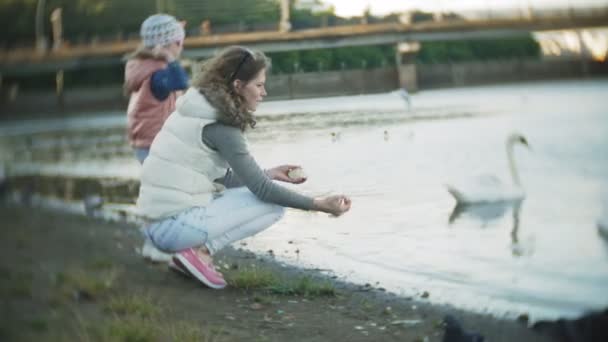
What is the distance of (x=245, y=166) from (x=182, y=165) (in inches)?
11.3

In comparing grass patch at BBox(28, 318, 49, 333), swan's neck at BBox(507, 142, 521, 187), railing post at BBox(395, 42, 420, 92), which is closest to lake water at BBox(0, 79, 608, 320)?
railing post at BBox(395, 42, 420, 92)

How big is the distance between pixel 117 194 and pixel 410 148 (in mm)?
2572

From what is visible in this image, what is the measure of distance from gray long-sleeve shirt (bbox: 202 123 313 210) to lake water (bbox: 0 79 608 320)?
0.73m

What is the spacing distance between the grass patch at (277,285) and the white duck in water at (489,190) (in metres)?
3.19

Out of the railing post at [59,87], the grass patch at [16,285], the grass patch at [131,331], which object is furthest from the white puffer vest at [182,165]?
the railing post at [59,87]

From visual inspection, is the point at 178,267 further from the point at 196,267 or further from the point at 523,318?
the point at 523,318

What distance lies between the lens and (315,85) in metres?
3.97

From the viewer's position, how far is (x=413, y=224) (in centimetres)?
498

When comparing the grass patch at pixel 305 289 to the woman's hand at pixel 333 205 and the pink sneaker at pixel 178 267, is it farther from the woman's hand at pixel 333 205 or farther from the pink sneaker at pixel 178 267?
the woman's hand at pixel 333 205

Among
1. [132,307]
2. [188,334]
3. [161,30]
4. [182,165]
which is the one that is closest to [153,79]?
[161,30]

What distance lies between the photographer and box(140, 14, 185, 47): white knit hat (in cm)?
386

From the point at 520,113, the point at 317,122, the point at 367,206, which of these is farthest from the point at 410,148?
the point at 520,113

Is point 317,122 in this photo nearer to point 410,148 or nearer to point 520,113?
point 410,148

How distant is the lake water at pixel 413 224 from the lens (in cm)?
393
